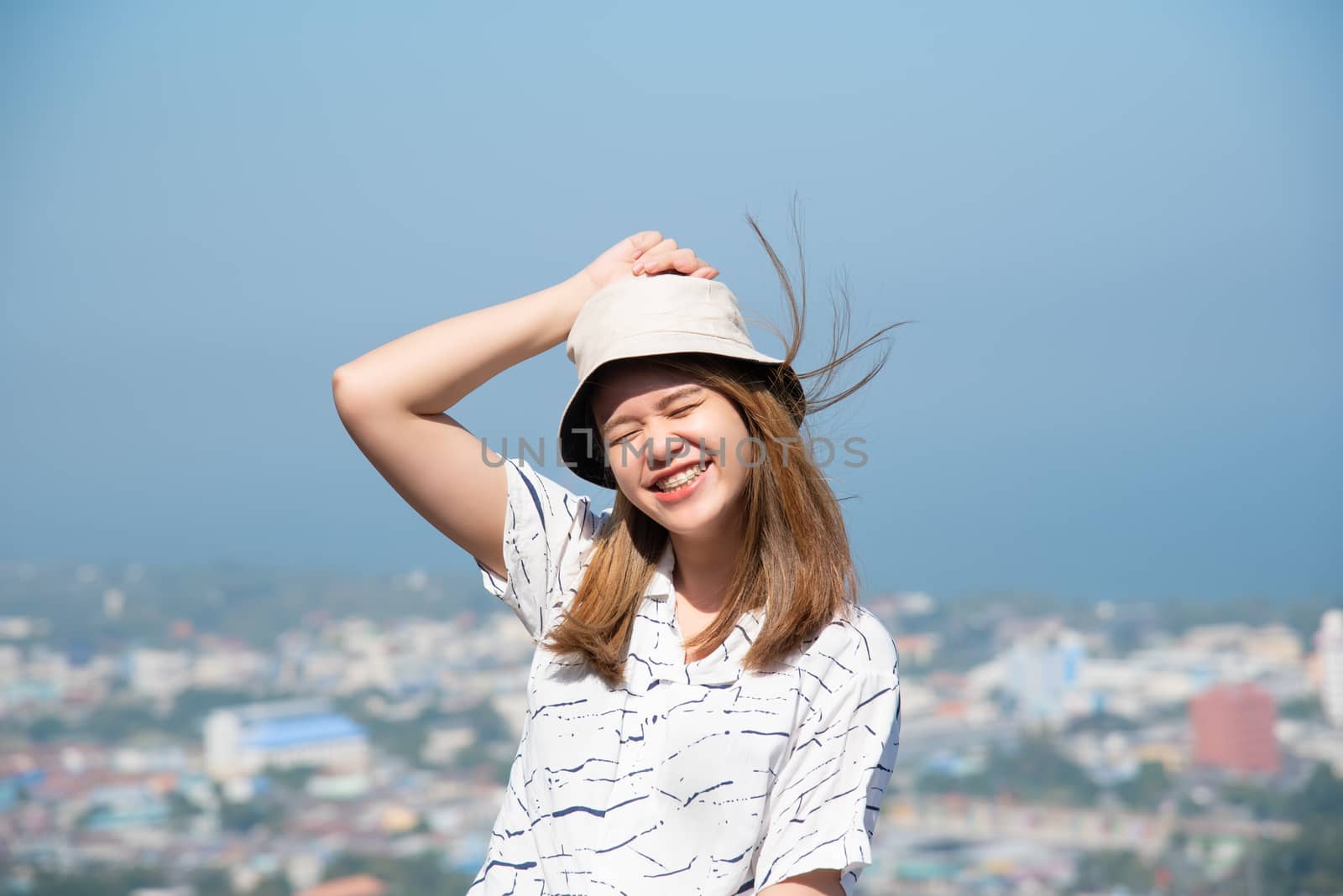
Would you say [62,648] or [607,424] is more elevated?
[62,648]

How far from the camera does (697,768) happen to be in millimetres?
1437

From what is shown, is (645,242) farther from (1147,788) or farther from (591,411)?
(1147,788)

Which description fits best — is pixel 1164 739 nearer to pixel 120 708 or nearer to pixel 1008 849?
pixel 1008 849

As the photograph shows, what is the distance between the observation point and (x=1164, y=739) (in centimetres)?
2178

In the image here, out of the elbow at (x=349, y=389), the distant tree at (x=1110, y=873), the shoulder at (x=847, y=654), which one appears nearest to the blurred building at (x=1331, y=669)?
the distant tree at (x=1110, y=873)

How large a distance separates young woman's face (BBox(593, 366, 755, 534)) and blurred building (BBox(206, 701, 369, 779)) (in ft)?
69.8

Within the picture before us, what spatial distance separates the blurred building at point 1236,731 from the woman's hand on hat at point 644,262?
2195 centimetres

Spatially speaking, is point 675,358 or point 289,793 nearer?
point 675,358

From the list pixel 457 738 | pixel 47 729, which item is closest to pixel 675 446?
pixel 457 738

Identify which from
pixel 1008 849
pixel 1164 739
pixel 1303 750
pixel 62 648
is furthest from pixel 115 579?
pixel 1303 750

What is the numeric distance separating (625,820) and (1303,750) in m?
22.3

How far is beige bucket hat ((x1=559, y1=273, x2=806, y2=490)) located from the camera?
1.50 m

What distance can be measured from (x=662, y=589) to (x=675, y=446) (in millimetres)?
229

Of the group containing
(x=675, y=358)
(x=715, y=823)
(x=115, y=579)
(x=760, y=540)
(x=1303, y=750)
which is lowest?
(x=715, y=823)
